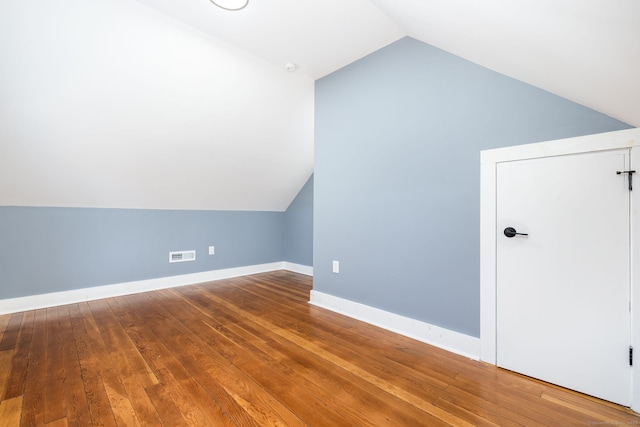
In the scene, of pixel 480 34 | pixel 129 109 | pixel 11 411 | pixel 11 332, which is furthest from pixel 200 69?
pixel 11 332

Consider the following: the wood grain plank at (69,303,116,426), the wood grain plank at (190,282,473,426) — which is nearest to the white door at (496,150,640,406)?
the wood grain plank at (190,282,473,426)

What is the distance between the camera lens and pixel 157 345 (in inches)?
83.0

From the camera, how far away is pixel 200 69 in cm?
258

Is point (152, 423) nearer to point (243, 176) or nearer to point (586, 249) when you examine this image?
point (586, 249)

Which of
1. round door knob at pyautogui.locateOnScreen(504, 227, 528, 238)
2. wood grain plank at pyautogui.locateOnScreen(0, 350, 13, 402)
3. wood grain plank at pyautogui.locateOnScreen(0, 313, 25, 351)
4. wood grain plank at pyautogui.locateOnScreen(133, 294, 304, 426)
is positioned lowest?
wood grain plank at pyautogui.locateOnScreen(133, 294, 304, 426)

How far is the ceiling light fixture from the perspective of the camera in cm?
191

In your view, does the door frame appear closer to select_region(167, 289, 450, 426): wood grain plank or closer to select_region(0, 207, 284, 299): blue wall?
select_region(167, 289, 450, 426): wood grain plank

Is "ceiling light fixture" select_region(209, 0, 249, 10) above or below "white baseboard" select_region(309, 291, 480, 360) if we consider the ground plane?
above

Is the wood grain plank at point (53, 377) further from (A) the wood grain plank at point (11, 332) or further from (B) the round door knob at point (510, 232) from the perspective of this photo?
(B) the round door knob at point (510, 232)

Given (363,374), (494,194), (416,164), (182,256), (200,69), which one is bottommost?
(363,374)

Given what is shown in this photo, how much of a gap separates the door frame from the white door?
0.10 feet

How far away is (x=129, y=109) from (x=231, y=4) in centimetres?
141

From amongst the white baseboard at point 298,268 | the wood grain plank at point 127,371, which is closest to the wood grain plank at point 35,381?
the wood grain plank at point 127,371

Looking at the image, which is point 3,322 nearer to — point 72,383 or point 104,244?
point 104,244
